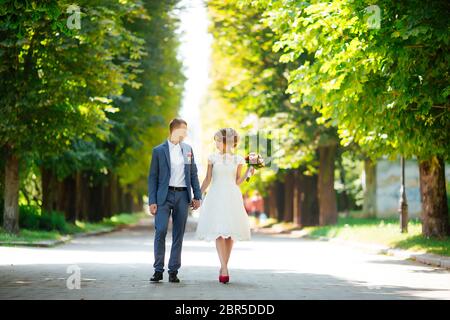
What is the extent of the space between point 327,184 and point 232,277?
2373 centimetres

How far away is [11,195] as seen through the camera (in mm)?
26438

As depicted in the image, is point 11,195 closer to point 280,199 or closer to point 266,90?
point 266,90

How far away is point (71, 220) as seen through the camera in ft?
123

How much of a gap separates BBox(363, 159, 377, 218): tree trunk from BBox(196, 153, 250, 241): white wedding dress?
35316 millimetres

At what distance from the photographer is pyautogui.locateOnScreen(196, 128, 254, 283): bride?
12734 mm

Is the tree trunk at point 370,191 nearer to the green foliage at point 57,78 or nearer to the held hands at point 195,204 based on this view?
the green foliage at point 57,78

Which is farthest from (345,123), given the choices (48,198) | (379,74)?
(48,198)

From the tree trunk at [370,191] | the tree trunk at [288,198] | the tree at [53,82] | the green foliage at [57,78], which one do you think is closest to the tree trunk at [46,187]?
the tree at [53,82]

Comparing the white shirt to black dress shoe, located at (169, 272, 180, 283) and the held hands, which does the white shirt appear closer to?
the held hands

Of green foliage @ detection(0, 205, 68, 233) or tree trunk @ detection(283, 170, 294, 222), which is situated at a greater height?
tree trunk @ detection(283, 170, 294, 222)

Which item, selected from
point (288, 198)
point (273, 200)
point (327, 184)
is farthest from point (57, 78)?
point (273, 200)

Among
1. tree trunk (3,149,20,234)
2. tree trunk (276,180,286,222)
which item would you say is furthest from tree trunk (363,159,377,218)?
tree trunk (3,149,20,234)

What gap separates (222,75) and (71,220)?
33.9ft
